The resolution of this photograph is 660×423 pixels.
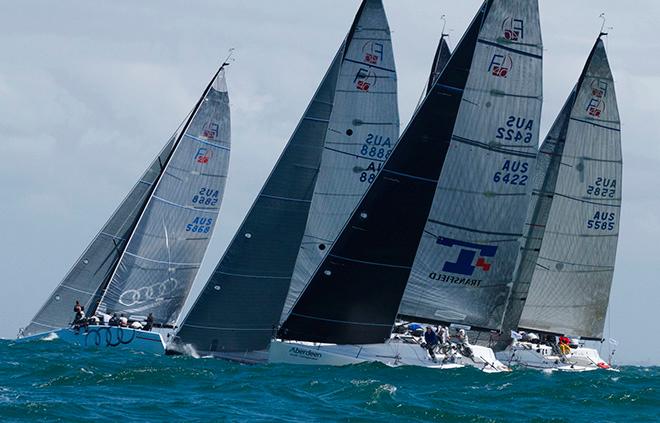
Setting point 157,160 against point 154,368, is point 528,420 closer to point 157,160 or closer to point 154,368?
point 154,368

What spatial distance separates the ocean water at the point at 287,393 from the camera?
2691 cm

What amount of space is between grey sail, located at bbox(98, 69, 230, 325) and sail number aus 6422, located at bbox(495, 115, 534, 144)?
14.2 meters

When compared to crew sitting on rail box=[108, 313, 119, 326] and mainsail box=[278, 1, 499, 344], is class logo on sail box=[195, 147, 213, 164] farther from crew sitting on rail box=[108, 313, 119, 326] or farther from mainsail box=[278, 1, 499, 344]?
mainsail box=[278, 1, 499, 344]

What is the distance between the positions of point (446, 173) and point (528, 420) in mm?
10292

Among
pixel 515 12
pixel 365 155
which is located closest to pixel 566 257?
pixel 365 155

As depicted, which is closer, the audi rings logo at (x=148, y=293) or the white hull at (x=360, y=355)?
the white hull at (x=360, y=355)

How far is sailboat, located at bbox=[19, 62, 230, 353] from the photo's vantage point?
47.8m

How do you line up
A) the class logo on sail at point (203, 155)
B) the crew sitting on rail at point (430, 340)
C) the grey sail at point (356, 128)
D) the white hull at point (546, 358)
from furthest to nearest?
1. the class logo on sail at point (203, 155)
2. the white hull at point (546, 358)
3. the grey sail at point (356, 128)
4. the crew sitting on rail at point (430, 340)

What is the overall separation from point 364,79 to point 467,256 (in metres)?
6.76

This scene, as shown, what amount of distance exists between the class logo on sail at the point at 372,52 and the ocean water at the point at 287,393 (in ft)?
32.5

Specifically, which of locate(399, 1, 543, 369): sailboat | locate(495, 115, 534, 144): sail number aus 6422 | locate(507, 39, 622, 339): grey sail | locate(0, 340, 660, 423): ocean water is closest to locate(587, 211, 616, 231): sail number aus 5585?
locate(507, 39, 622, 339): grey sail

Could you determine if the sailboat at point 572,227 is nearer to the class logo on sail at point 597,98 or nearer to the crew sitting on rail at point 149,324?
the class logo on sail at point 597,98

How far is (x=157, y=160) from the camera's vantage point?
50.1 meters

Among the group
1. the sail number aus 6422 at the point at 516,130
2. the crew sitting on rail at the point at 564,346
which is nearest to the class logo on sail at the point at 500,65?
the sail number aus 6422 at the point at 516,130
